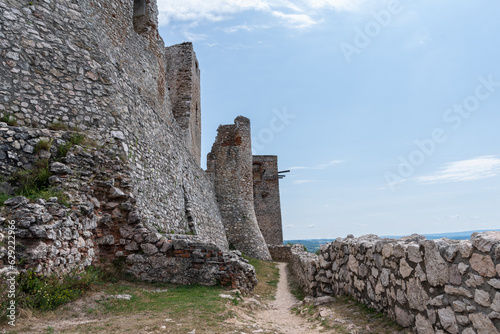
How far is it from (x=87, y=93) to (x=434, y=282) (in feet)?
27.5

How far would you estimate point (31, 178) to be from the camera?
635 centimetres

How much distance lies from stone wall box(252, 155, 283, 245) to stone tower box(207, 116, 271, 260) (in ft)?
38.8

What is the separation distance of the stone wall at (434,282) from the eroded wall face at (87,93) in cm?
538

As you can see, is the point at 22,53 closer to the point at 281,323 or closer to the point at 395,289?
the point at 281,323

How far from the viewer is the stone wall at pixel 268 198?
3309cm

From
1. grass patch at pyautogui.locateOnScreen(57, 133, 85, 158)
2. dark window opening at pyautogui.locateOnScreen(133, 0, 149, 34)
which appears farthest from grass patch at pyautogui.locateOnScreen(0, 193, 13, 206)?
dark window opening at pyautogui.locateOnScreen(133, 0, 149, 34)

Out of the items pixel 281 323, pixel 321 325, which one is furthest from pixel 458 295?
pixel 281 323

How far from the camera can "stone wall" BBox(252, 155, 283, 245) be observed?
3309 cm

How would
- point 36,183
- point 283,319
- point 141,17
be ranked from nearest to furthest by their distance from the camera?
point 36,183
point 283,319
point 141,17

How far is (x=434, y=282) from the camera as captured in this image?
3580 millimetres

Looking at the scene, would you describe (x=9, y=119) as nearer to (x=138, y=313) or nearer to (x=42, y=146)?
(x=42, y=146)

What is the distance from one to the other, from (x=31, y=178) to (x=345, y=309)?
253 inches

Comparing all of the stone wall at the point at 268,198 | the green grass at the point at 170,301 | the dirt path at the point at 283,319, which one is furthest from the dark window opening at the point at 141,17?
the stone wall at the point at 268,198

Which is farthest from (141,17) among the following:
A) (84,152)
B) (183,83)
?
(84,152)
